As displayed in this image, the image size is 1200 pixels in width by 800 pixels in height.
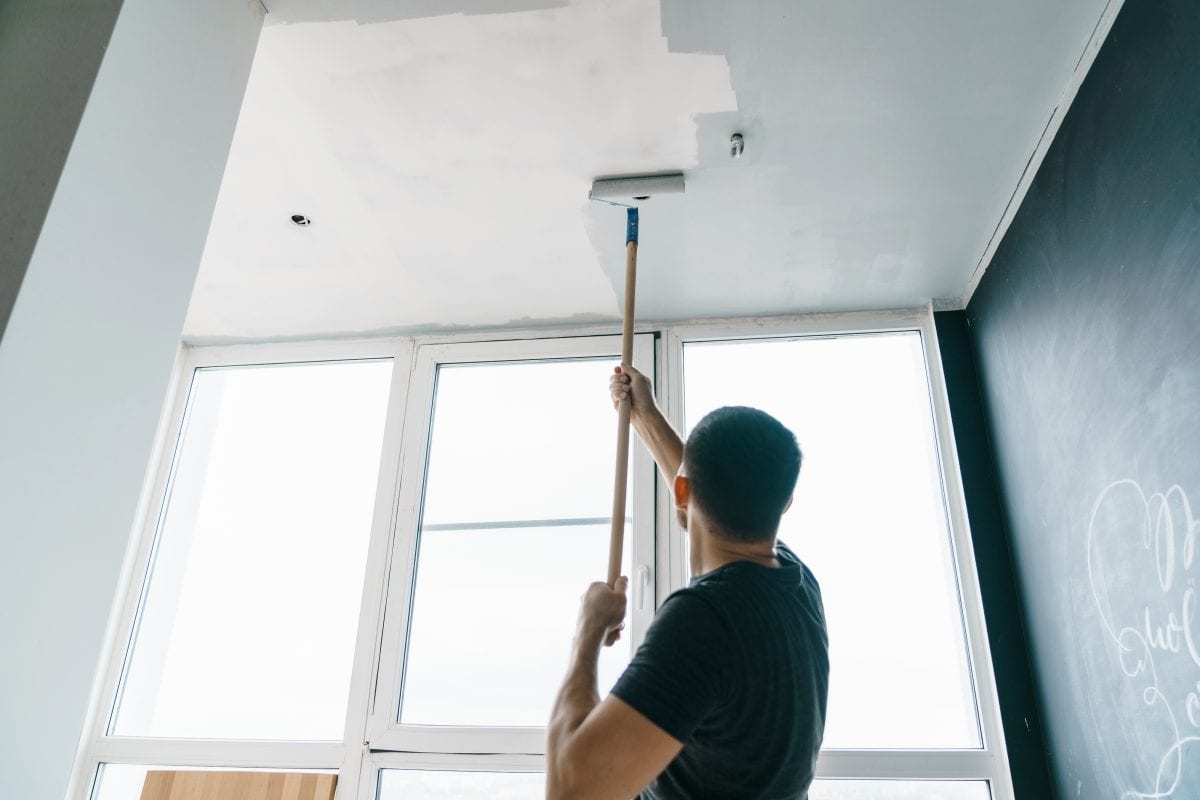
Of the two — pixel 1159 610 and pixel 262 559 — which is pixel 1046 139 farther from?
pixel 262 559

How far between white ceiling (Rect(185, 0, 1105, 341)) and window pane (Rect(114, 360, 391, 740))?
383mm

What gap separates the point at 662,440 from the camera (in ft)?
5.40

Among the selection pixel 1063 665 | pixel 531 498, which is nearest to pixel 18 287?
pixel 531 498

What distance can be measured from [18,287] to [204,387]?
2056 mm

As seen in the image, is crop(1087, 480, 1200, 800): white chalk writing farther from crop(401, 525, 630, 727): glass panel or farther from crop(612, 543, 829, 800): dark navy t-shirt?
crop(401, 525, 630, 727): glass panel

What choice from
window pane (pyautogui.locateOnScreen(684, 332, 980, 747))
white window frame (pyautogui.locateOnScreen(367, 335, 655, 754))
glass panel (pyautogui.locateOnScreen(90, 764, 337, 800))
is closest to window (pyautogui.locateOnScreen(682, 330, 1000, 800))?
window pane (pyautogui.locateOnScreen(684, 332, 980, 747))

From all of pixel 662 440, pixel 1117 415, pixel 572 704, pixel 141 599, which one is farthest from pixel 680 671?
pixel 141 599

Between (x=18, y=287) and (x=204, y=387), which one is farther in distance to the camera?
(x=204, y=387)

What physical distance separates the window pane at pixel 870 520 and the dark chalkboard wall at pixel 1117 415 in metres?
0.29

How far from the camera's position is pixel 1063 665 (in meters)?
1.80

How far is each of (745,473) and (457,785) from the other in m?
1.63

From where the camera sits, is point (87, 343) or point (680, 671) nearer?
point (680, 671)

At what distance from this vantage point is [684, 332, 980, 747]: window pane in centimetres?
216

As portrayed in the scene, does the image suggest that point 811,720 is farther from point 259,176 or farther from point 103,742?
point 103,742
